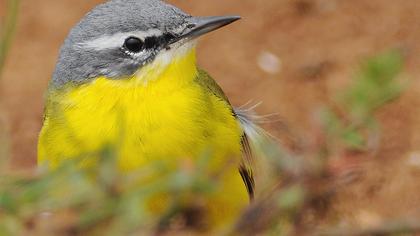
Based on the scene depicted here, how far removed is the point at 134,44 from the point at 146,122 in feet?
1.26

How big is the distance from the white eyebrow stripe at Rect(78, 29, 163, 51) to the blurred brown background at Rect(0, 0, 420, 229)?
230cm

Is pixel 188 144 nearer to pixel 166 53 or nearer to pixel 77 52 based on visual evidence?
pixel 166 53

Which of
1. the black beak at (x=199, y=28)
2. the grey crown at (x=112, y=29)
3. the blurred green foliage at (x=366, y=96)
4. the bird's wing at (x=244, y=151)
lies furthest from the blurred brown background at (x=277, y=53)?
the blurred green foliage at (x=366, y=96)

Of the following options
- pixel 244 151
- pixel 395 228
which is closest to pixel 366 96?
pixel 395 228

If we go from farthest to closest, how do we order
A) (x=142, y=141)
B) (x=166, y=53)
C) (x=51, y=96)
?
(x=51, y=96)
(x=166, y=53)
(x=142, y=141)

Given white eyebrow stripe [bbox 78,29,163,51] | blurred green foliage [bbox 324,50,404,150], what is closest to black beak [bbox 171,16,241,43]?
white eyebrow stripe [bbox 78,29,163,51]

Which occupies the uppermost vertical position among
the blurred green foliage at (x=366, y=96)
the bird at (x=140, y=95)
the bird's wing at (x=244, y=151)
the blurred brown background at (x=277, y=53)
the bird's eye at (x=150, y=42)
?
the blurred green foliage at (x=366, y=96)

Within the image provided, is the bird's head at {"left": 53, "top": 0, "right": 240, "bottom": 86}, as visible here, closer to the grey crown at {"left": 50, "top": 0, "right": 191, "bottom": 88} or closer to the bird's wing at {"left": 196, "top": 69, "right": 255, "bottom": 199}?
the grey crown at {"left": 50, "top": 0, "right": 191, "bottom": 88}

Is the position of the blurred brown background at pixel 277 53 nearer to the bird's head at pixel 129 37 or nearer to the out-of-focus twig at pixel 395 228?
the bird's head at pixel 129 37

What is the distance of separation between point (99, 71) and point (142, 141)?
420 mm

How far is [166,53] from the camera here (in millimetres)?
3436

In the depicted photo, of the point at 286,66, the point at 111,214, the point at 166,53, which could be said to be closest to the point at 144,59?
the point at 166,53

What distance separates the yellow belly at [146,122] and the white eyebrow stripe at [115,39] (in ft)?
0.55

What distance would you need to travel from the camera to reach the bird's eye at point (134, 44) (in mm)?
3471
